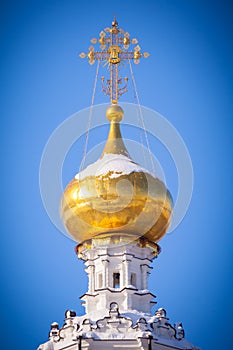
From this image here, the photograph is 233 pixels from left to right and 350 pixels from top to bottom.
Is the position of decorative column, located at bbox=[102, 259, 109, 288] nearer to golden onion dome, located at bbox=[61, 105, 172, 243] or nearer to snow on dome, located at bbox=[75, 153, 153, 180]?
golden onion dome, located at bbox=[61, 105, 172, 243]

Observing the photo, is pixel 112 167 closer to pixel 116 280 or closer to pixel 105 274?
pixel 105 274

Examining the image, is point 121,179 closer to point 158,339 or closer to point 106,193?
point 106,193

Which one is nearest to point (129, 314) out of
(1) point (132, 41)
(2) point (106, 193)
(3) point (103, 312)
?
(3) point (103, 312)

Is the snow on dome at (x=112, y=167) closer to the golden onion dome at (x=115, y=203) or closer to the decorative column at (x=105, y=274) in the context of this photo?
the golden onion dome at (x=115, y=203)

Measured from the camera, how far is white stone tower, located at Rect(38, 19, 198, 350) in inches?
1284

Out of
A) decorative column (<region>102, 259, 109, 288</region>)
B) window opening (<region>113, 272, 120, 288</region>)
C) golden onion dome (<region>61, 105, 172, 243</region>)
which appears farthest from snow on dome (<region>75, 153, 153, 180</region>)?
window opening (<region>113, 272, 120, 288</region>)

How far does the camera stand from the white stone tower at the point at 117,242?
32625mm

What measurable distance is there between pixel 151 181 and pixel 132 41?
437cm

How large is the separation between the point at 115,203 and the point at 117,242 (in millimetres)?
1134

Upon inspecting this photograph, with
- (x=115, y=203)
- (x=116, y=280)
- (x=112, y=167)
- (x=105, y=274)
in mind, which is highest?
(x=112, y=167)

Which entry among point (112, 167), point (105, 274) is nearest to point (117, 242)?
point (105, 274)

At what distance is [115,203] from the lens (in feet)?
109

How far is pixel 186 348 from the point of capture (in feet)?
108

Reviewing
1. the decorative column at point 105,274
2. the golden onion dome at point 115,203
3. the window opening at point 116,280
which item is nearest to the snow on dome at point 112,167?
the golden onion dome at point 115,203
